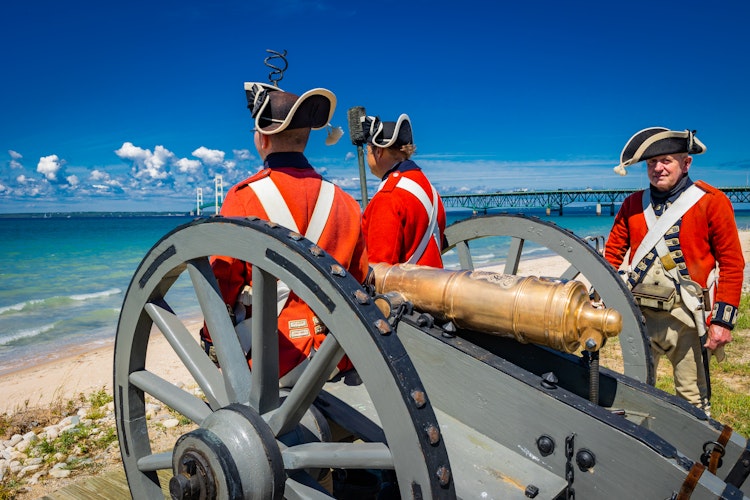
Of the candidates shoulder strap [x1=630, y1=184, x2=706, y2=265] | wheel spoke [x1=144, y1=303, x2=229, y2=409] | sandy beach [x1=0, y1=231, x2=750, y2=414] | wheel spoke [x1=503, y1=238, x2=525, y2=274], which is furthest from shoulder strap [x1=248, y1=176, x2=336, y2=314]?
sandy beach [x1=0, y1=231, x2=750, y2=414]

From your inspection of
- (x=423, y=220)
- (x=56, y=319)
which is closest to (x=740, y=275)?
(x=423, y=220)

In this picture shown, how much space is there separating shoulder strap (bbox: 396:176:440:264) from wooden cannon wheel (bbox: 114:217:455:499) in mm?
1489

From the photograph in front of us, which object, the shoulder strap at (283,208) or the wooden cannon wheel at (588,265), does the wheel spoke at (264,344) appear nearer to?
the shoulder strap at (283,208)

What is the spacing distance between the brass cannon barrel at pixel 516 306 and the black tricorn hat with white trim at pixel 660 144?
1.57m

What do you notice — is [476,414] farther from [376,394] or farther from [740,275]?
[740,275]

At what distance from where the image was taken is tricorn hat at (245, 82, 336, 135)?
2090mm

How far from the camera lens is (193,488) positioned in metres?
1.74

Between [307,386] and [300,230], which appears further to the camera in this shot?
[300,230]

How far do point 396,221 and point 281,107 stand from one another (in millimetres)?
1234

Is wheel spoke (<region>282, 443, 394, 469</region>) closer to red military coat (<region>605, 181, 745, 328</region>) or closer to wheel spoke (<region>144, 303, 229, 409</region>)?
wheel spoke (<region>144, 303, 229, 409</region>)

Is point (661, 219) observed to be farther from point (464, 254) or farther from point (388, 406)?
point (388, 406)

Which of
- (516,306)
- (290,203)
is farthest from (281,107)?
(516,306)

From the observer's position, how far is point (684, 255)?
3.25 m

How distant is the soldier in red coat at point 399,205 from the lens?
3191mm
